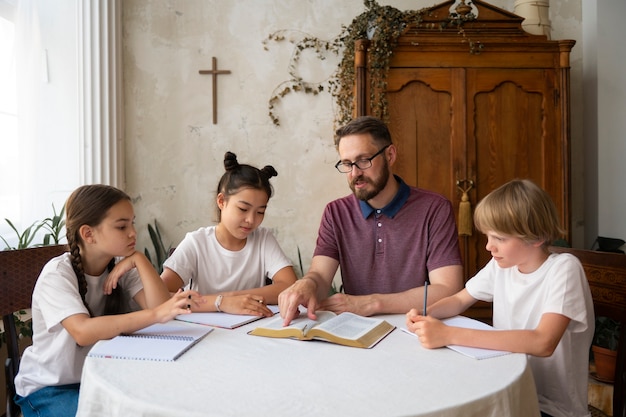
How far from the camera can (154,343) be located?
1552 millimetres

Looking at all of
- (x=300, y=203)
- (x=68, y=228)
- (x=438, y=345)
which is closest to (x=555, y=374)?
(x=438, y=345)

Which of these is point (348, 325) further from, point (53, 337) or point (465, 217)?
point (465, 217)

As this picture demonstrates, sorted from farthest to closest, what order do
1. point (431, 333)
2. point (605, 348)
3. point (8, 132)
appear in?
point (8, 132)
point (605, 348)
point (431, 333)

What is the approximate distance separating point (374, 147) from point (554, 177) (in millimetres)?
2151

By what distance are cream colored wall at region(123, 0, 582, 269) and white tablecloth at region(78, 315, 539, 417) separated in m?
3.08

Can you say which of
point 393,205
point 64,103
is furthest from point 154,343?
point 64,103

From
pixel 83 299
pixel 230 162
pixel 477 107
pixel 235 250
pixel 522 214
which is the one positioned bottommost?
pixel 83 299

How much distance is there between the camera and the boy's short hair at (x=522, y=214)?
1757 mm

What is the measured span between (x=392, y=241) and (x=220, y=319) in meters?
0.92

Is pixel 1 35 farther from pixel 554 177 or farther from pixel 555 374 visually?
pixel 554 177

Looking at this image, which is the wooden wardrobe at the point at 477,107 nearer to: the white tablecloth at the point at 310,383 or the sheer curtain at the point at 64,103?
the sheer curtain at the point at 64,103

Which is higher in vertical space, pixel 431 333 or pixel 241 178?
pixel 241 178

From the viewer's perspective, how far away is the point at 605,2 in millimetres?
4316

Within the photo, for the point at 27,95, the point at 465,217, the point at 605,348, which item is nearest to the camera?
the point at 605,348
